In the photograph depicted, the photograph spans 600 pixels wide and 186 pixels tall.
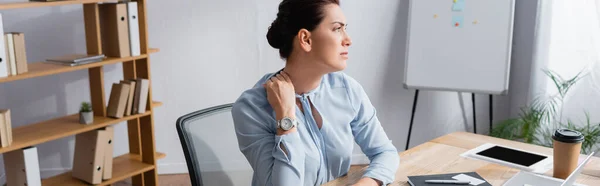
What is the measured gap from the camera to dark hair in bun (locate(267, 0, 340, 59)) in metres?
1.77

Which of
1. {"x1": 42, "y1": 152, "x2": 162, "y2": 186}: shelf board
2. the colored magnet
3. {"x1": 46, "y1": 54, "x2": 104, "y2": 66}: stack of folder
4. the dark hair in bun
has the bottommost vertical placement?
{"x1": 42, "y1": 152, "x2": 162, "y2": 186}: shelf board

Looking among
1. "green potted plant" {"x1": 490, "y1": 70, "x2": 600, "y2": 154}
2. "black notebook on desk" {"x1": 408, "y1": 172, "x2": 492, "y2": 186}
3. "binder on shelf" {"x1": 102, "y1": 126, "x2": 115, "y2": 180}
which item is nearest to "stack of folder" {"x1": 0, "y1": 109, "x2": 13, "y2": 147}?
"binder on shelf" {"x1": 102, "y1": 126, "x2": 115, "y2": 180}

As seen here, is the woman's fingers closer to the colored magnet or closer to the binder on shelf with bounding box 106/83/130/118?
the binder on shelf with bounding box 106/83/130/118

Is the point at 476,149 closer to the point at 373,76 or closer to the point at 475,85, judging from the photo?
the point at 475,85

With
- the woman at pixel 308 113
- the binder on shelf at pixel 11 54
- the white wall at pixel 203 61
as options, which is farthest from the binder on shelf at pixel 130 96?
the woman at pixel 308 113

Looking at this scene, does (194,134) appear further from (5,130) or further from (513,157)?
(5,130)

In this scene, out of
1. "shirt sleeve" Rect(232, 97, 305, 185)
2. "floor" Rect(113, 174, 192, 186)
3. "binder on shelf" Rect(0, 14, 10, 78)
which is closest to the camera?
"shirt sleeve" Rect(232, 97, 305, 185)


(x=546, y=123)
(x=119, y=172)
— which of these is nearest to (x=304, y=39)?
(x=119, y=172)

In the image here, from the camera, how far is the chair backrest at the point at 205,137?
5.54ft

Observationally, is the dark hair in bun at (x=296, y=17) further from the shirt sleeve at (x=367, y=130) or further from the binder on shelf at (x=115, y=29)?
the binder on shelf at (x=115, y=29)

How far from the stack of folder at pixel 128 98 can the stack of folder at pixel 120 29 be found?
0.15m

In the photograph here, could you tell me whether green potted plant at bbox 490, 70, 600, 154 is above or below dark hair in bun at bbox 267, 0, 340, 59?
below

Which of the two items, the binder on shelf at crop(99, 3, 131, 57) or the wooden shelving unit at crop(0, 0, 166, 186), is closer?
the wooden shelving unit at crop(0, 0, 166, 186)

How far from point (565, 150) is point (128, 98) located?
2.18m
